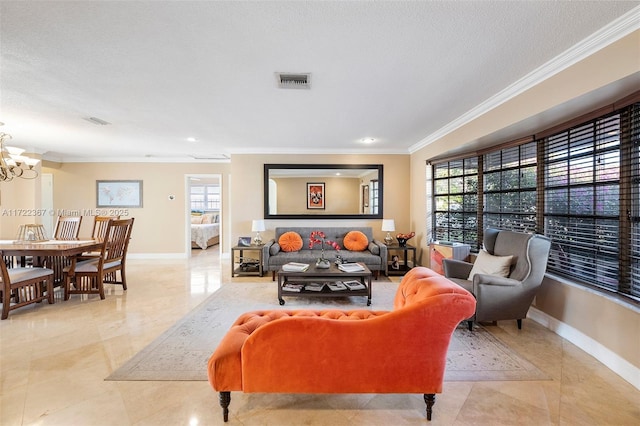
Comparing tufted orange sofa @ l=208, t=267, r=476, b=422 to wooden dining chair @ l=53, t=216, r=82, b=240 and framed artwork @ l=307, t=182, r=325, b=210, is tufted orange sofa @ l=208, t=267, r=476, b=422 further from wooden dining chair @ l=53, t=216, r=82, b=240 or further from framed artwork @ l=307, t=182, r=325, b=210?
wooden dining chair @ l=53, t=216, r=82, b=240

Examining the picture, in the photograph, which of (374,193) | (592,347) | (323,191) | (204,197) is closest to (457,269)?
(592,347)

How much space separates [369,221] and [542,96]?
3508mm

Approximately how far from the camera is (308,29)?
1.74m

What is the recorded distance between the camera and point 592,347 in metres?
2.29

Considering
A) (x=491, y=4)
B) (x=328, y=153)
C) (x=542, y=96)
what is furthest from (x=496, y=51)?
(x=328, y=153)

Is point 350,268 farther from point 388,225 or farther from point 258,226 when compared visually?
point 258,226

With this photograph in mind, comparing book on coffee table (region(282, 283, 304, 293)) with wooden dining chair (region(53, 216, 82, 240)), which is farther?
wooden dining chair (region(53, 216, 82, 240))

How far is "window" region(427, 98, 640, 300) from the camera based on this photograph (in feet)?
6.89

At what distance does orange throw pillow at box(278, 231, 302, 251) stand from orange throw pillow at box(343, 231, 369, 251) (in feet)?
2.84

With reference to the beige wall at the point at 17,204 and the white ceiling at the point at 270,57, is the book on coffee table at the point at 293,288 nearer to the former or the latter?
the white ceiling at the point at 270,57

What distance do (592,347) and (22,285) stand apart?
5869 millimetres

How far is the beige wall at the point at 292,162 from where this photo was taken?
5410 mm

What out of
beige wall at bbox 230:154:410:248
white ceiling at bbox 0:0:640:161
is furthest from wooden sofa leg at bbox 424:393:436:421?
beige wall at bbox 230:154:410:248

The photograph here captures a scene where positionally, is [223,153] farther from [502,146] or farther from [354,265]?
[502,146]
